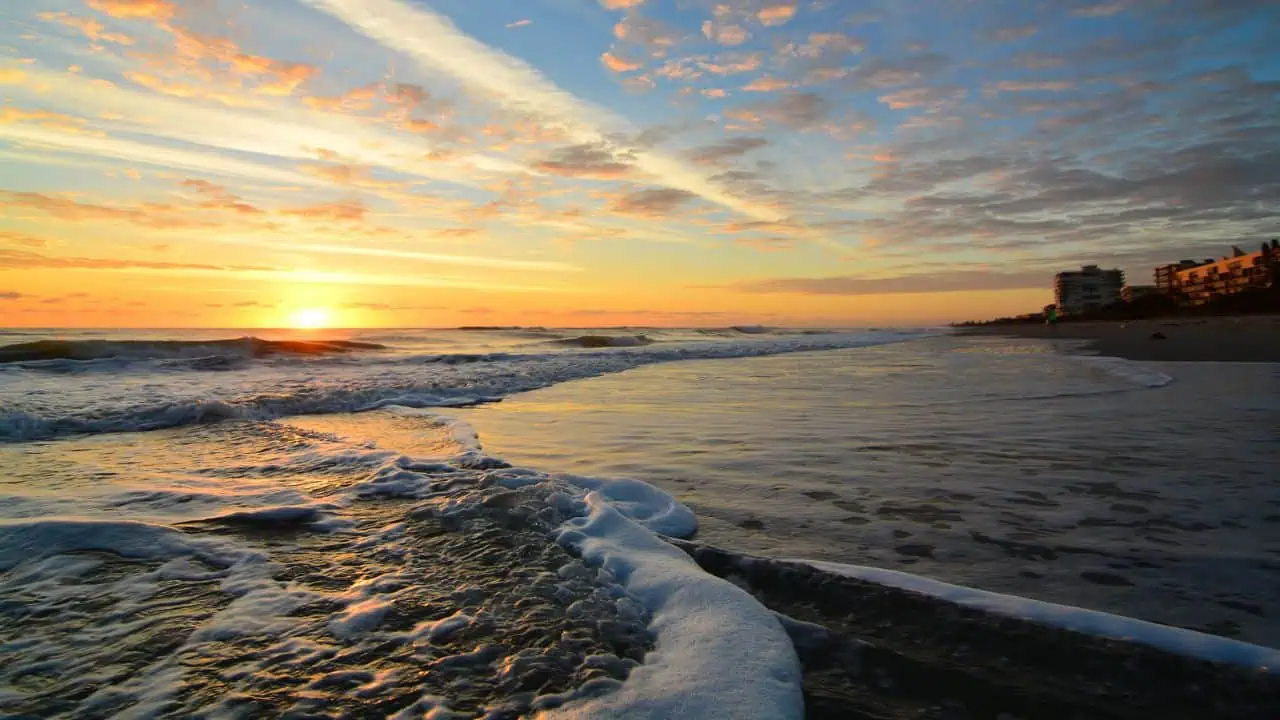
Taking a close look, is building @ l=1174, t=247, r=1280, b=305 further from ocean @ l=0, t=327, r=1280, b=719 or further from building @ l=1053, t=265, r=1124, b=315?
ocean @ l=0, t=327, r=1280, b=719

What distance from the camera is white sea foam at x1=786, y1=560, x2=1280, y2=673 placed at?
203 cm

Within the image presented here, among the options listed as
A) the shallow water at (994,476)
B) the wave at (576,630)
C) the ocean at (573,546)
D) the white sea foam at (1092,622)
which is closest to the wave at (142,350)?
the ocean at (573,546)

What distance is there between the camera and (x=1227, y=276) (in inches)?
2653

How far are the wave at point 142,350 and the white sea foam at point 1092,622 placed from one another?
20.1 metres

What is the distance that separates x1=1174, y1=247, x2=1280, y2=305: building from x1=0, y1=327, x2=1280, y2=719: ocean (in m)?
66.6

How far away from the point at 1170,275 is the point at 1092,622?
4535 inches

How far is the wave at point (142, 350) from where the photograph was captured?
17.0 metres

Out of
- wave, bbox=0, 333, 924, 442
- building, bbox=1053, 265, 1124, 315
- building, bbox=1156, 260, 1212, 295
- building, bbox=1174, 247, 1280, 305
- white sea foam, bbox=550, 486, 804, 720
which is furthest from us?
building, bbox=1053, 265, 1124, 315

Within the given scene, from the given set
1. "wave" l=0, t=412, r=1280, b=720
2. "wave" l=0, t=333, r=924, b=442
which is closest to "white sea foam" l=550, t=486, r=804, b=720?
"wave" l=0, t=412, r=1280, b=720

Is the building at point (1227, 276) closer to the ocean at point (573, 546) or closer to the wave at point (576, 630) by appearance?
the ocean at point (573, 546)

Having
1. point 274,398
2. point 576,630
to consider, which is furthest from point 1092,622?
point 274,398

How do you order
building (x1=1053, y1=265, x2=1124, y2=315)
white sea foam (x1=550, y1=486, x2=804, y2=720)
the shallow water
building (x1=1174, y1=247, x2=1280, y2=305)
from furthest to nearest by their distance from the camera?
building (x1=1053, y1=265, x2=1124, y2=315), building (x1=1174, y1=247, x2=1280, y2=305), the shallow water, white sea foam (x1=550, y1=486, x2=804, y2=720)

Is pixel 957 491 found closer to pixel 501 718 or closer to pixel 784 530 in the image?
pixel 784 530

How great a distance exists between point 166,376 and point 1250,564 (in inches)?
681
